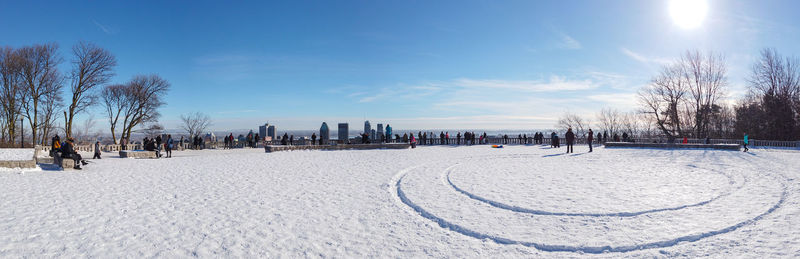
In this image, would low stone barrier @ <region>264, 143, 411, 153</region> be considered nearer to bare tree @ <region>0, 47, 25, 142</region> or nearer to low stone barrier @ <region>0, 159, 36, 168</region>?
low stone barrier @ <region>0, 159, 36, 168</region>

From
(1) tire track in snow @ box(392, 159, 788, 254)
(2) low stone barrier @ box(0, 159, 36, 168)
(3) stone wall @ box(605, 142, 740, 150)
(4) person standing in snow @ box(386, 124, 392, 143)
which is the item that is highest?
(4) person standing in snow @ box(386, 124, 392, 143)

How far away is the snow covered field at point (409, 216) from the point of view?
5035mm

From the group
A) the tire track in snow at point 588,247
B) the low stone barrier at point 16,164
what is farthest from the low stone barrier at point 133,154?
the tire track in snow at point 588,247

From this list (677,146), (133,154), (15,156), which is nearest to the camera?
(15,156)

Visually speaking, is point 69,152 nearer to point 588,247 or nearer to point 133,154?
point 133,154

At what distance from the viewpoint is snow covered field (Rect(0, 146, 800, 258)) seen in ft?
16.5

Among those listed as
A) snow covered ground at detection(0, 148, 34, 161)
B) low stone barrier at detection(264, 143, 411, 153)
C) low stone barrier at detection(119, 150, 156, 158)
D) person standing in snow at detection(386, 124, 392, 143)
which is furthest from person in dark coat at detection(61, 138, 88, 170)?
person standing in snow at detection(386, 124, 392, 143)

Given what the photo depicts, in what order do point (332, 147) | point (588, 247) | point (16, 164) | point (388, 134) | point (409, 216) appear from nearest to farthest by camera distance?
point (588, 247), point (409, 216), point (16, 164), point (332, 147), point (388, 134)

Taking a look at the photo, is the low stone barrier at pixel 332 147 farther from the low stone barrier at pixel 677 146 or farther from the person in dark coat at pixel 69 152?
the low stone barrier at pixel 677 146

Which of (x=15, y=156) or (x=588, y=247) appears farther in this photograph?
(x=15, y=156)

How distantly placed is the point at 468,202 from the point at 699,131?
42042 mm

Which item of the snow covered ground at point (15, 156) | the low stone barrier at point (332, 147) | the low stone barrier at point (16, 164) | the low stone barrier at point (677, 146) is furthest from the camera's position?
the low stone barrier at point (332, 147)

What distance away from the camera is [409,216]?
6.74m

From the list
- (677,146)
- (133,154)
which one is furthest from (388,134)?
(677,146)
